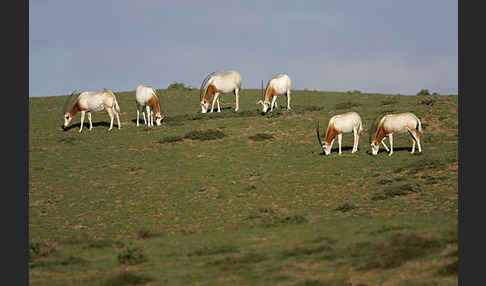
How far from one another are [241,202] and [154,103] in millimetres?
18699

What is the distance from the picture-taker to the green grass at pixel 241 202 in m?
17.8

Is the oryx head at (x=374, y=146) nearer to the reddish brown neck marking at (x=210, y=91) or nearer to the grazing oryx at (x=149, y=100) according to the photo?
the grazing oryx at (x=149, y=100)

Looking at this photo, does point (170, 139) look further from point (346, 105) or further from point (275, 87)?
point (346, 105)

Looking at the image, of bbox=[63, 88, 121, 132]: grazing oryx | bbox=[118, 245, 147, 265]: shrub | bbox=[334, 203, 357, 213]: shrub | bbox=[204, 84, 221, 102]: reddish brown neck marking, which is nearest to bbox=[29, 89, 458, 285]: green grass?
bbox=[118, 245, 147, 265]: shrub

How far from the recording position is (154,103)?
1746 inches

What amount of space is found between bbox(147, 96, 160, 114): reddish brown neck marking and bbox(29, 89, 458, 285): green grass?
73.9 inches

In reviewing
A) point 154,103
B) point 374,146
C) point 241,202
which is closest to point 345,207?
point 241,202

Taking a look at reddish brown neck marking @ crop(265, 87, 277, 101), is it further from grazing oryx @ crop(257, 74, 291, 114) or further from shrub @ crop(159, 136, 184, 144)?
shrub @ crop(159, 136, 184, 144)

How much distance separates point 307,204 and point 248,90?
34.4 meters

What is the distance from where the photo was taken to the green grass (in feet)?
58.3

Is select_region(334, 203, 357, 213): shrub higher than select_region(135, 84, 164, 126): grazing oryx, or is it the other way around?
select_region(135, 84, 164, 126): grazing oryx

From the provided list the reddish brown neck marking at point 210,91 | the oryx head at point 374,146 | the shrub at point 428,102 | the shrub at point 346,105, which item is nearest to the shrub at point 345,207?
the oryx head at point 374,146

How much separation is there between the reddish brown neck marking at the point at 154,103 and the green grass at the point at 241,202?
6.16 feet

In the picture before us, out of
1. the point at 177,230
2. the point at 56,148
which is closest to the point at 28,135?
the point at 56,148
